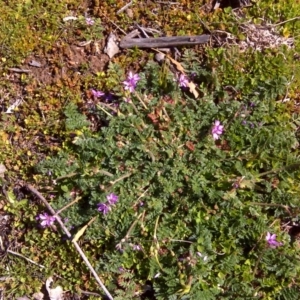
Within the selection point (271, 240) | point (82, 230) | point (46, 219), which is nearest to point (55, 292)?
point (46, 219)

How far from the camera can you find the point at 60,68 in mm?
4277

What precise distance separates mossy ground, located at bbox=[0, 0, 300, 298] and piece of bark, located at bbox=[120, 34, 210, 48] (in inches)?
2.4

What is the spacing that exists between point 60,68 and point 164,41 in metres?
0.83

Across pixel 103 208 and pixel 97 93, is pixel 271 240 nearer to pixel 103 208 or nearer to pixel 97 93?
pixel 103 208

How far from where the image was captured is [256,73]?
3.98 meters

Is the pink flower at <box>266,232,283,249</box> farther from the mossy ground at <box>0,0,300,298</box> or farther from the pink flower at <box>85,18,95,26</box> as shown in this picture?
the pink flower at <box>85,18,95,26</box>

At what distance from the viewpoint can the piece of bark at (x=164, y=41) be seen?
4.11 m

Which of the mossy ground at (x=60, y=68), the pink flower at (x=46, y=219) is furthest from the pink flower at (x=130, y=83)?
the pink flower at (x=46, y=219)

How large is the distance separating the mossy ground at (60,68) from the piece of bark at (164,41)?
0.06 metres

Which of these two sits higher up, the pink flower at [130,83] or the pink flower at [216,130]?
the pink flower at [130,83]

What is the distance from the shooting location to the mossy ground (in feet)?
13.2

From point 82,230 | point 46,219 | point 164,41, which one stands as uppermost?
point 164,41

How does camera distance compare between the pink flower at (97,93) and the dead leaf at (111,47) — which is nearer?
the pink flower at (97,93)

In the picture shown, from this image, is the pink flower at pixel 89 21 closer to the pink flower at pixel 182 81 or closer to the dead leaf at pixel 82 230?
the pink flower at pixel 182 81
